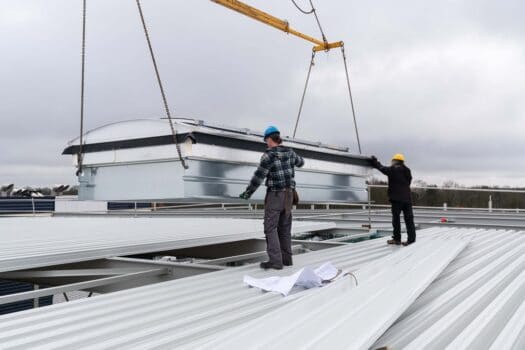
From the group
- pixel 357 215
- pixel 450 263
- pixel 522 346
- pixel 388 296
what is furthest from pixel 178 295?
pixel 357 215

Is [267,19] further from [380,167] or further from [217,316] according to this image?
[217,316]

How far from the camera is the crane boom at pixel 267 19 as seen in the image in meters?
9.65

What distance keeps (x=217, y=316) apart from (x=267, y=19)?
373 inches

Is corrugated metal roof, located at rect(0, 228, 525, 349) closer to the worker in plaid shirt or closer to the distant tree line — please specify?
the worker in plaid shirt

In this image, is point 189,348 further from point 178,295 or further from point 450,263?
point 450,263

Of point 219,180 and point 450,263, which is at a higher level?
point 219,180

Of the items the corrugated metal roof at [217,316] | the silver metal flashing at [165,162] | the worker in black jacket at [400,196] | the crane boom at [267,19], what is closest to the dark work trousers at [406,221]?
the worker in black jacket at [400,196]

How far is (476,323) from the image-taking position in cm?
273

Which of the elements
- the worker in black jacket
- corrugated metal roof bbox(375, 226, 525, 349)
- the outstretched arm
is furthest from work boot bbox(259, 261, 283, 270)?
the outstretched arm

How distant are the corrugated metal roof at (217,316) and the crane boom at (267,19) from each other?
6.95m

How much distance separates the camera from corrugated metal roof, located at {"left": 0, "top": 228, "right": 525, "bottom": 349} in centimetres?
248

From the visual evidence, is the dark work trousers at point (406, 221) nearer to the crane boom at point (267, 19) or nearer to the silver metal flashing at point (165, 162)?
the silver metal flashing at point (165, 162)

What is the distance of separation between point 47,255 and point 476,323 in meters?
4.08

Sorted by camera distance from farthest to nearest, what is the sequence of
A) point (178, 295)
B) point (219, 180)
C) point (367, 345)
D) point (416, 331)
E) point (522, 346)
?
1. point (219, 180)
2. point (178, 295)
3. point (416, 331)
4. point (522, 346)
5. point (367, 345)
